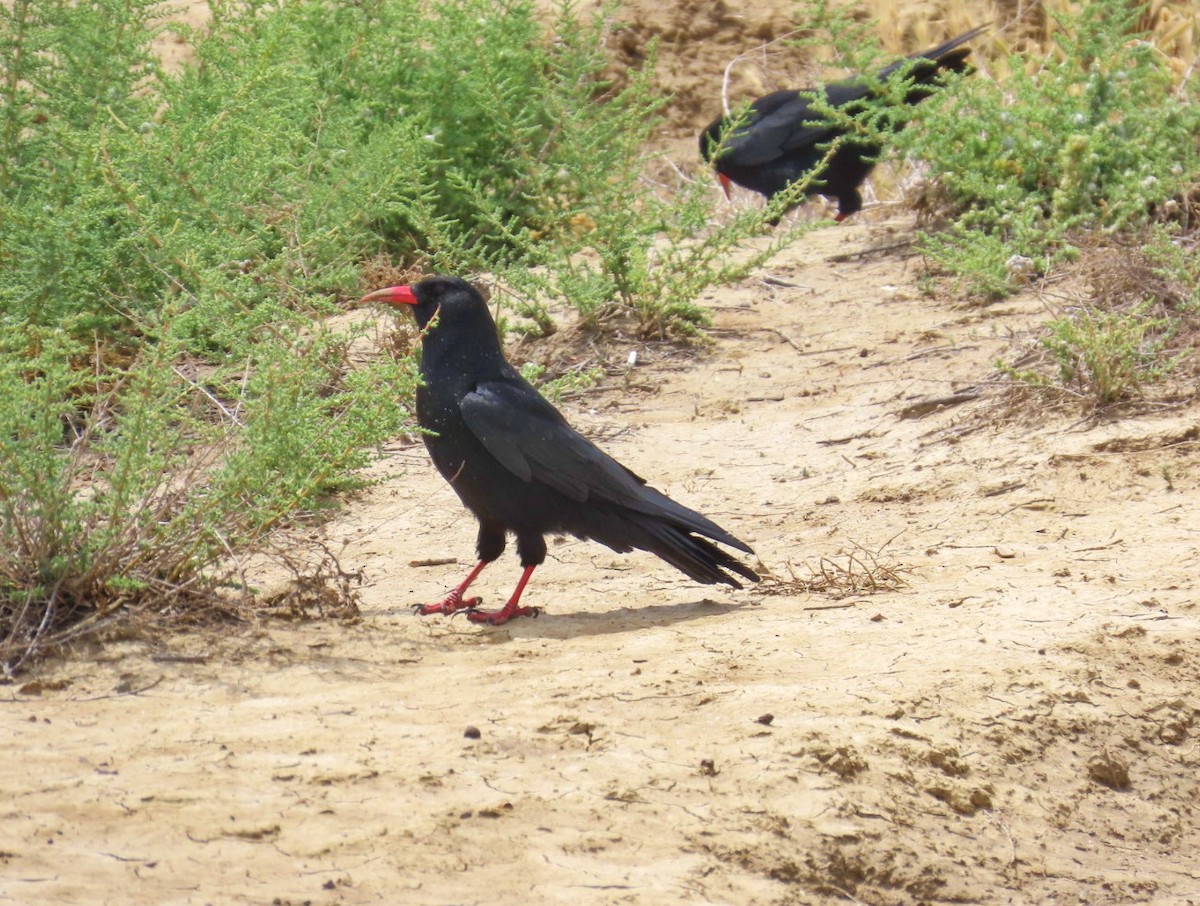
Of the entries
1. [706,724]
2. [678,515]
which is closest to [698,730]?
[706,724]

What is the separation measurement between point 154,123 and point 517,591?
2.78 meters

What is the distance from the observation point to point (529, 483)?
15.9 feet

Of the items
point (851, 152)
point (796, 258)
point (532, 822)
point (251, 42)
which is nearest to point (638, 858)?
point (532, 822)

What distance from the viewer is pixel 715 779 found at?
11.1 feet

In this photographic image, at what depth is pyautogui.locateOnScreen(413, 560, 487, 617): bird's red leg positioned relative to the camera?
4863 mm

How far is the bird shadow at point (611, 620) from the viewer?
15.0 ft

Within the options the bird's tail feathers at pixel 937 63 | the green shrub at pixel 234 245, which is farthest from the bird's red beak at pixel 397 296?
the bird's tail feathers at pixel 937 63

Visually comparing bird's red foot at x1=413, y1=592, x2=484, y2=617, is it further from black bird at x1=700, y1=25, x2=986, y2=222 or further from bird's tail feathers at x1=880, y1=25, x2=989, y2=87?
bird's tail feathers at x1=880, y1=25, x2=989, y2=87

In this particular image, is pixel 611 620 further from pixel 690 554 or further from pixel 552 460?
pixel 552 460

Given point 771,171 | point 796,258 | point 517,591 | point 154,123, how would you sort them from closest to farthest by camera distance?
point 517,591 < point 154,123 < point 796,258 < point 771,171

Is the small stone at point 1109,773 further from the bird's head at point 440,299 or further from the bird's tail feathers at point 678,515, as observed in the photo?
the bird's head at point 440,299

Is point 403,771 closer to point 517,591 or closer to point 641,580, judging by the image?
point 517,591

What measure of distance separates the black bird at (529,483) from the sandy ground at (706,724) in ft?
0.61

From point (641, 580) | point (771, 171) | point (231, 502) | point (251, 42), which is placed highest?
point (251, 42)
